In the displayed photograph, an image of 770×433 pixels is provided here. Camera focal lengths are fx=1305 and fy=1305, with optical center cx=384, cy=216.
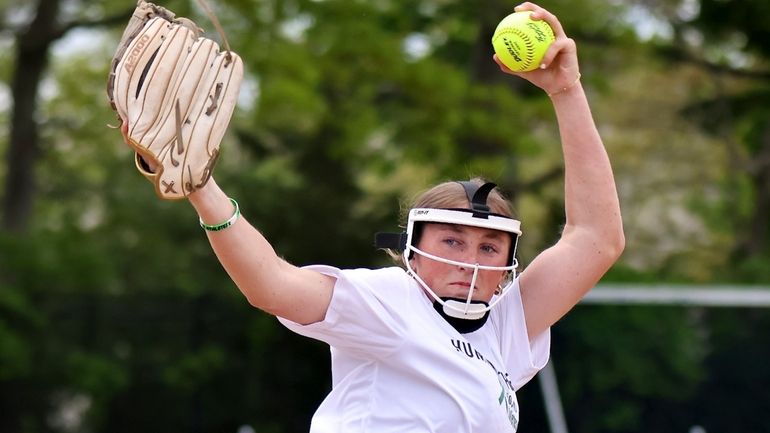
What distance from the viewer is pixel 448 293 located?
10.3 feet

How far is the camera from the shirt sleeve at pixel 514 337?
3348 millimetres

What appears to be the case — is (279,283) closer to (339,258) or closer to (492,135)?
(492,135)

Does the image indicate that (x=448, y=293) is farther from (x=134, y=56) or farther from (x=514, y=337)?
(x=134, y=56)

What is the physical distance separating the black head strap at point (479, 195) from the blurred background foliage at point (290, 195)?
23.3 feet

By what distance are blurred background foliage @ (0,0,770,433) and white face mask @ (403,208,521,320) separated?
7140 mm

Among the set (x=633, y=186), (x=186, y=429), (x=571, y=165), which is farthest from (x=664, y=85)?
(x=571, y=165)

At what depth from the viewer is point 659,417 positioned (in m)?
9.64

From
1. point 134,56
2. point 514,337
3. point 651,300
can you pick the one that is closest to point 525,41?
point 514,337

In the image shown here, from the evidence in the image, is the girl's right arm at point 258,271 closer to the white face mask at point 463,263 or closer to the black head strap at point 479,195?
the white face mask at point 463,263

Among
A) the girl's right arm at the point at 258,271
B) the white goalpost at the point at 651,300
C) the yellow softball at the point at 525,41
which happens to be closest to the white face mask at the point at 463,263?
the girl's right arm at the point at 258,271

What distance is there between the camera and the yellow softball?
324cm

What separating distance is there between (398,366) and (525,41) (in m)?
0.87

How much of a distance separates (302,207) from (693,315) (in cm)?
683

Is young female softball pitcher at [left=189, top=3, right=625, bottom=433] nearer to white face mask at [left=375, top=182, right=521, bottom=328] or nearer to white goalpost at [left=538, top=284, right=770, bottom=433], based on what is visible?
white face mask at [left=375, top=182, right=521, bottom=328]
